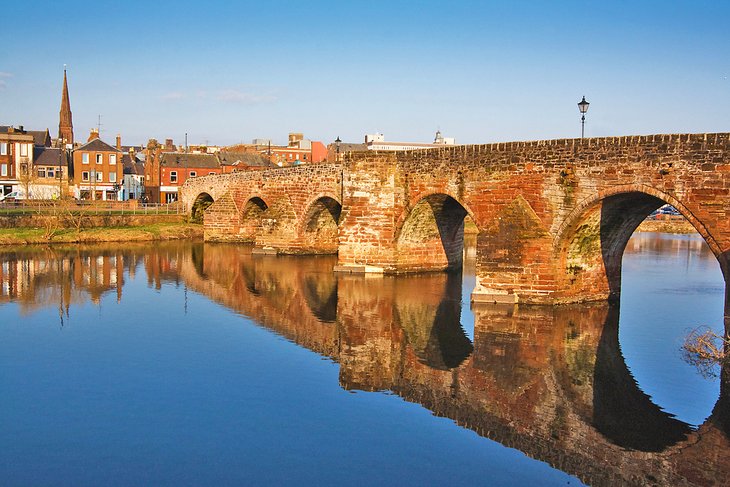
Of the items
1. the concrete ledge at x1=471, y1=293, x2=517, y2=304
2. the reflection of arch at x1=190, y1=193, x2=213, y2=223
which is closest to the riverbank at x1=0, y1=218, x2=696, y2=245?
the reflection of arch at x1=190, y1=193, x2=213, y2=223

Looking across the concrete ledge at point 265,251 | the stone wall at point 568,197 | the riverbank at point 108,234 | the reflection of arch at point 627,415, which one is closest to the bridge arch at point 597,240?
the stone wall at point 568,197

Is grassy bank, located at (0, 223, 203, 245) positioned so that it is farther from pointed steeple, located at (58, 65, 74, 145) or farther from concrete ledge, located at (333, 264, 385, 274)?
pointed steeple, located at (58, 65, 74, 145)

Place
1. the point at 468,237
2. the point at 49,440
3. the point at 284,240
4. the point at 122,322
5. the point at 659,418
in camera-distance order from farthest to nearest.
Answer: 1. the point at 468,237
2. the point at 284,240
3. the point at 122,322
4. the point at 659,418
5. the point at 49,440

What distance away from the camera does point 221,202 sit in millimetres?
41656

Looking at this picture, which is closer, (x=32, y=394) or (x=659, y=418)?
(x=659, y=418)

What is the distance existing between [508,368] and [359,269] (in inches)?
Answer: 520

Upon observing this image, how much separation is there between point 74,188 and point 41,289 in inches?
1657

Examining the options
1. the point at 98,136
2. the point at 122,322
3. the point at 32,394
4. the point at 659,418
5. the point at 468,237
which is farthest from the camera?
the point at 98,136

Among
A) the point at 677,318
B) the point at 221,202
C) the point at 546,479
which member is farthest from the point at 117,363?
the point at 221,202

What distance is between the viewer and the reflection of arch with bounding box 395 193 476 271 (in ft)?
84.6

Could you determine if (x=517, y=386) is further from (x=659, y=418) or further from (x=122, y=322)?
(x=122, y=322)

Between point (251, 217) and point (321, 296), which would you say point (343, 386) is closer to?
point (321, 296)

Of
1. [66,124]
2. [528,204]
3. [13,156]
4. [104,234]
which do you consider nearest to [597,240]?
[528,204]

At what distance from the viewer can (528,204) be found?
789 inches
